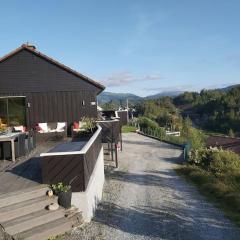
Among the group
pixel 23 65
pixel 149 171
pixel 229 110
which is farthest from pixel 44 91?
pixel 229 110

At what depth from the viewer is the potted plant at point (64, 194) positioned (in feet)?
31.4

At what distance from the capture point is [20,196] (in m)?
9.31

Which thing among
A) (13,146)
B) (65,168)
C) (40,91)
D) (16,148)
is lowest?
(65,168)

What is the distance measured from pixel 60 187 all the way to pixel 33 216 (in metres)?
1.14

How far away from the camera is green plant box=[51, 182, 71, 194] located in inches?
383

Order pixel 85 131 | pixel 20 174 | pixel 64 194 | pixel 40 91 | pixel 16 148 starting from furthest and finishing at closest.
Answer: pixel 40 91
pixel 85 131
pixel 16 148
pixel 20 174
pixel 64 194

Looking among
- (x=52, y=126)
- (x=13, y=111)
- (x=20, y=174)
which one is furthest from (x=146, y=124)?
(x=20, y=174)

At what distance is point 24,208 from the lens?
9.02m

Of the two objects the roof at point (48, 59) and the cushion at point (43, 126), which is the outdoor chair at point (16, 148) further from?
the roof at point (48, 59)

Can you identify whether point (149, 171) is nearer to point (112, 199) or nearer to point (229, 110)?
point (112, 199)

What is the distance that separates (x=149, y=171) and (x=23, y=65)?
796cm

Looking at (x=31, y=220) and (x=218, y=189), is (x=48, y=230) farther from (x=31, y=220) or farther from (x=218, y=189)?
(x=218, y=189)

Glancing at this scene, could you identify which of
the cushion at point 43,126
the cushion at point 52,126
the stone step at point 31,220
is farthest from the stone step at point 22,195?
the cushion at point 52,126

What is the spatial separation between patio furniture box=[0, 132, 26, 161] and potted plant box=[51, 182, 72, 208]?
4.24m
